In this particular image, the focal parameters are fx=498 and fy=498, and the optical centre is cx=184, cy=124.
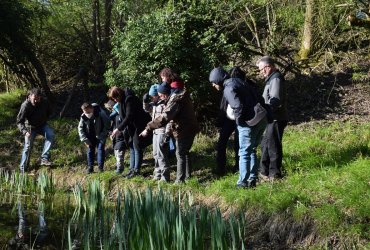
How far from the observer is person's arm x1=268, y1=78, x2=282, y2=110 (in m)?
6.46

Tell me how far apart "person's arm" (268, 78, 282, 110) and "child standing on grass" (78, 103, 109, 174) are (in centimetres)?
333

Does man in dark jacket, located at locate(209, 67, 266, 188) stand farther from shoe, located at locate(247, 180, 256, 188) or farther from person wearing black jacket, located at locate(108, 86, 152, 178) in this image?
person wearing black jacket, located at locate(108, 86, 152, 178)

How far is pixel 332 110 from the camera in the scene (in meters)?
9.96

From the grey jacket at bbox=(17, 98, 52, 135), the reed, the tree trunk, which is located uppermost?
the tree trunk

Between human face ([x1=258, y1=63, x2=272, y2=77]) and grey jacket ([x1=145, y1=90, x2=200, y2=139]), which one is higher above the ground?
human face ([x1=258, y1=63, x2=272, y2=77])

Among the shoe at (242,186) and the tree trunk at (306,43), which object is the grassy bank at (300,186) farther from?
the tree trunk at (306,43)

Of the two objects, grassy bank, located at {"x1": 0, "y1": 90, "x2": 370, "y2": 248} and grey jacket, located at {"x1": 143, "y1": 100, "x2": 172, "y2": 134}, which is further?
grey jacket, located at {"x1": 143, "y1": 100, "x2": 172, "y2": 134}

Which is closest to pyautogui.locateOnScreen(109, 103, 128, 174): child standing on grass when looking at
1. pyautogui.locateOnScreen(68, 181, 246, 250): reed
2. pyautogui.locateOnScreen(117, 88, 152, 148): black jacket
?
pyautogui.locateOnScreen(117, 88, 152, 148): black jacket

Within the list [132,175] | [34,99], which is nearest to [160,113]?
[132,175]

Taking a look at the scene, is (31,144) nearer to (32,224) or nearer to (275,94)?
(32,224)

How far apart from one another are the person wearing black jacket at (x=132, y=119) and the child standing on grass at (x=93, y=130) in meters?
0.62

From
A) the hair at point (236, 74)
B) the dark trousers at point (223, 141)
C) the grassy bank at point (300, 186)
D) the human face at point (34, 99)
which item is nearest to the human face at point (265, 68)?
the hair at point (236, 74)

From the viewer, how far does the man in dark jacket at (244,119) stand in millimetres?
6234

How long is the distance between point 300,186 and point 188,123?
184 centimetres
